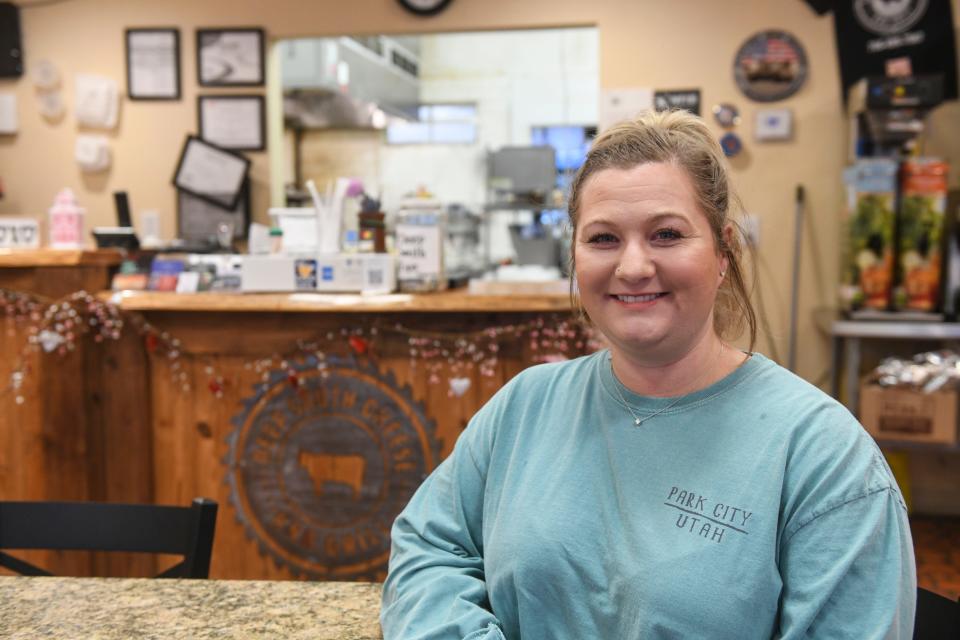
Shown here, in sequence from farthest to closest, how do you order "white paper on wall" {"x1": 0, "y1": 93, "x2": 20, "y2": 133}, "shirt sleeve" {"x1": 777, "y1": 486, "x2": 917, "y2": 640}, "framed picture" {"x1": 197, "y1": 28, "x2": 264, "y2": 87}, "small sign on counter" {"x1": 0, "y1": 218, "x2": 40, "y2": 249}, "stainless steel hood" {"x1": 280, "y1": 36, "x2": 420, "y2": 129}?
"stainless steel hood" {"x1": 280, "y1": 36, "x2": 420, "y2": 129}, "white paper on wall" {"x1": 0, "y1": 93, "x2": 20, "y2": 133}, "framed picture" {"x1": 197, "y1": 28, "x2": 264, "y2": 87}, "small sign on counter" {"x1": 0, "y1": 218, "x2": 40, "y2": 249}, "shirt sleeve" {"x1": 777, "y1": 486, "x2": 917, "y2": 640}

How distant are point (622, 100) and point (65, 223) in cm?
253

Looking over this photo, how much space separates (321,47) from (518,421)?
4283 millimetres

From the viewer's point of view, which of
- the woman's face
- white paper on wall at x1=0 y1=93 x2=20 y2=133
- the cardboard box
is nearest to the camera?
the woman's face

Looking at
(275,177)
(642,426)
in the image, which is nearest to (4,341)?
(275,177)

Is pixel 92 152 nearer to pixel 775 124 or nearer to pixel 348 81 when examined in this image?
pixel 348 81

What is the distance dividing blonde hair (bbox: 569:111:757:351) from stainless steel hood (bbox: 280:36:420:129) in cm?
398

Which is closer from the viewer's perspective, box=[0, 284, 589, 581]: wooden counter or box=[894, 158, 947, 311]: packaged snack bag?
box=[0, 284, 589, 581]: wooden counter

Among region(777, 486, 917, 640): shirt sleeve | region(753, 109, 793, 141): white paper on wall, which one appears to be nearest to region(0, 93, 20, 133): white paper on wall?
region(753, 109, 793, 141): white paper on wall

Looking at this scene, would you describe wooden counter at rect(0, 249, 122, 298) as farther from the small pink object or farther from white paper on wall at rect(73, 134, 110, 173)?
white paper on wall at rect(73, 134, 110, 173)

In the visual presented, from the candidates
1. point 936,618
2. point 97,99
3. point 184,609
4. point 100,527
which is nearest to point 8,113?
point 97,99

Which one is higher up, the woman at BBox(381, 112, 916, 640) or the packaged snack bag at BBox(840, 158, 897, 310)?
the packaged snack bag at BBox(840, 158, 897, 310)

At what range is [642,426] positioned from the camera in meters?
1.08

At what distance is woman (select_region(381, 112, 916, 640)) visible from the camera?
0.92 m

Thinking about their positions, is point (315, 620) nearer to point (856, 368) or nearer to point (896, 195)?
point (856, 368)
